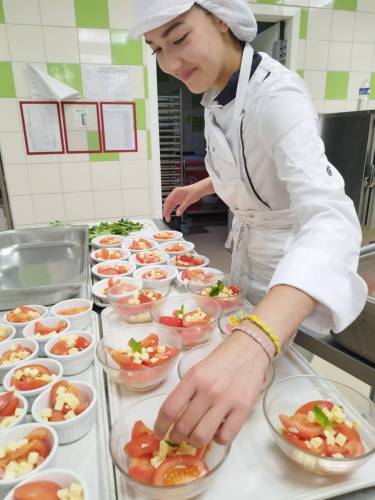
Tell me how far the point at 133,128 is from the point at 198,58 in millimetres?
2030

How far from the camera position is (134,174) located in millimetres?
2945

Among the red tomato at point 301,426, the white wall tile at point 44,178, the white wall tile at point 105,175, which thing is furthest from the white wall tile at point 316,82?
the red tomato at point 301,426

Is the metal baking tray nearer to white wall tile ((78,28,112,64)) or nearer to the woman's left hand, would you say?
the woman's left hand

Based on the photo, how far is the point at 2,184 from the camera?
2719 mm

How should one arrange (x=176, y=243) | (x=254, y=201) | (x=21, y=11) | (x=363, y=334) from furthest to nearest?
(x=21, y=11)
(x=176, y=243)
(x=254, y=201)
(x=363, y=334)

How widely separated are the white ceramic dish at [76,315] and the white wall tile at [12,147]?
6.66 feet

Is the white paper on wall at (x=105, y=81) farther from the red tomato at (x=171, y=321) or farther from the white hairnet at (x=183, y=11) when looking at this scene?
the red tomato at (x=171, y=321)

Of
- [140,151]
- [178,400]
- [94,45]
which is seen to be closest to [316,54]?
[140,151]

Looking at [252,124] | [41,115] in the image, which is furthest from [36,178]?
[252,124]

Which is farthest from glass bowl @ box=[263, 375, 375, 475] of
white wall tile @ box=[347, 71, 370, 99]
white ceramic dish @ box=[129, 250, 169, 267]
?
white wall tile @ box=[347, 71, 370, 99]

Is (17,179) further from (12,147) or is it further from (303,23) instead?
(303,23)

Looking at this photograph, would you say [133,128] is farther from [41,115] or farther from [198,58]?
[198,58]

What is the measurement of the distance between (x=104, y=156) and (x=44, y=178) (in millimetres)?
500

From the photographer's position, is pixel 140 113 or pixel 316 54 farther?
pixel 316 54
